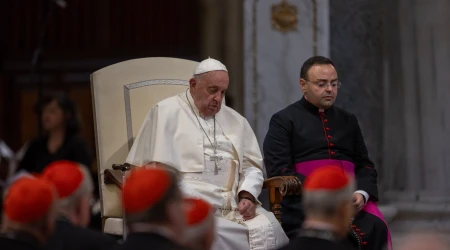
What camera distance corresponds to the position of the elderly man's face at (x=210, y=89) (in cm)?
616

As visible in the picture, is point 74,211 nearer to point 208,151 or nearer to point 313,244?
point 313,244

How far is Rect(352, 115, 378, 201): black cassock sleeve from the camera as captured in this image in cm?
633

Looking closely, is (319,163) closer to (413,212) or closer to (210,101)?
(210,101)

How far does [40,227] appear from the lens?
3.57m

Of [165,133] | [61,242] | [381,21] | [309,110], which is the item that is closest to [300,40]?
[381,21]

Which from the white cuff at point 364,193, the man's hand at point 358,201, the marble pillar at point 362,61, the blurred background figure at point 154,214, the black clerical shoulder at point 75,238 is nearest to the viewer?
the blurred background figure at point 154,214

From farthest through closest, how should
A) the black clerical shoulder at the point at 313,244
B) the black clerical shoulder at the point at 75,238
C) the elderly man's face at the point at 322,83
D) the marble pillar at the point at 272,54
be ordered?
the marble pillar at the point at 272,54 → the elderly man's face at the point at 322,83 → the black clerical shoulder at the point at 75,238 → the black clerical shoulder at the point at 313,244

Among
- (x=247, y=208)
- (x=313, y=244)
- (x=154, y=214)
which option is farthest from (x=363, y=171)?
(x=154, y=214)

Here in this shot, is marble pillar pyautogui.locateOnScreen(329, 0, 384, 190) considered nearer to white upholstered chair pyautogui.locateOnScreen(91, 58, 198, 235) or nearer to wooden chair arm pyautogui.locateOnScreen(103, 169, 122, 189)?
white upholstered chair pyautogui.locateOnScreen(91, 58, 198, 235)

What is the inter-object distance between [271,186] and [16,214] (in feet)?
8.95

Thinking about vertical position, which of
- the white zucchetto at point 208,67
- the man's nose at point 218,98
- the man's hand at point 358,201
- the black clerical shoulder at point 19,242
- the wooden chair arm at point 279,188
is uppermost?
the white zucchetto at point 208,67

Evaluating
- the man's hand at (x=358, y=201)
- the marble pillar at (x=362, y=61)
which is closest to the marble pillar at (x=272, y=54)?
the marble pillar at (x=362, y=61)

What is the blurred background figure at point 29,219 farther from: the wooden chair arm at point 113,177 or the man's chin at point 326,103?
the man's chin at point 326,103

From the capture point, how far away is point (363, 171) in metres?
6.46
